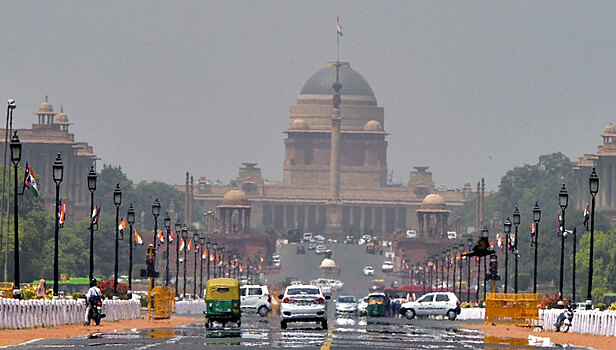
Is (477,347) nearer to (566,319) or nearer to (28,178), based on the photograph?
(566,319)

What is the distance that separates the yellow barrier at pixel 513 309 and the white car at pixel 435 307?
48.8 feet

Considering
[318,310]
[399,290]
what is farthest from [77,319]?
[399,290]

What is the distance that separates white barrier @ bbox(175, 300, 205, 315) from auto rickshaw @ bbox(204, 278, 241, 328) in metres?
27.0

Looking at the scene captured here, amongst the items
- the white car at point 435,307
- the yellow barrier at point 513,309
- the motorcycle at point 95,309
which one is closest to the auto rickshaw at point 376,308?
the white car at point 435,307

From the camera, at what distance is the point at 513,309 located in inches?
2790

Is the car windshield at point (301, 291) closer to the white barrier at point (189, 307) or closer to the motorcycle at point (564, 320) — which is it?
the motorcycle at point (564, 320)

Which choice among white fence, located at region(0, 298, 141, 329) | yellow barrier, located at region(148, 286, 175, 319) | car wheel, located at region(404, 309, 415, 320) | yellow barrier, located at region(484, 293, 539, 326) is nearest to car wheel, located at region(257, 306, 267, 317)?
car wheel, located at region(404, 309, 415, 320)

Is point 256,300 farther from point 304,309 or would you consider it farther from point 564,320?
point 304,309

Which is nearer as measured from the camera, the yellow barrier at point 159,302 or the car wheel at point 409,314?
the yellow barrier at point 159,302

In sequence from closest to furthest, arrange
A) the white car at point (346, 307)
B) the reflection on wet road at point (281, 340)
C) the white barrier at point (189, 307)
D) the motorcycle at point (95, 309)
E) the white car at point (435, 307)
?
the reflection on wet road at point (281, 340) < the motorcycle at point (95, 309) < the white car at point (435, 307) < the white barrier at point (189, 307) < the white car at point (346, 307)

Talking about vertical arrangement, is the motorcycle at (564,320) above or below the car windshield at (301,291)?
below

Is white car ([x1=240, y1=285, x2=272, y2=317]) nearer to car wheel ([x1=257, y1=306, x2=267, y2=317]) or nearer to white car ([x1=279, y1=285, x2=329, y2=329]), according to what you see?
car wheel ([x1=257, y1=306, x2=267, y2=317])

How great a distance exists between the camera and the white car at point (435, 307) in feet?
290

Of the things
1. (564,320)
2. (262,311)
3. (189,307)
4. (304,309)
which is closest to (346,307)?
(189,307)
